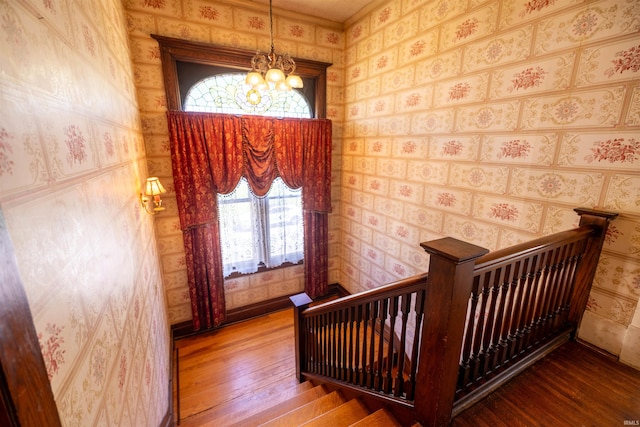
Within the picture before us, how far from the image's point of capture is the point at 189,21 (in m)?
2.81

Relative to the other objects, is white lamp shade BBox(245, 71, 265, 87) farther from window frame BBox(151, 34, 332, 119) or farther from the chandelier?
window frame BBox(151, 34, 332, 119)

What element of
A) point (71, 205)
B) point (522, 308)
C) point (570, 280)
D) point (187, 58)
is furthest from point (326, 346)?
point (187, 58)

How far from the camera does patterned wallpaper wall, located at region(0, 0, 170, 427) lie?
56cm

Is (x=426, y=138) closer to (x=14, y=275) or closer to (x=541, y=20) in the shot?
(x=541, y=20)

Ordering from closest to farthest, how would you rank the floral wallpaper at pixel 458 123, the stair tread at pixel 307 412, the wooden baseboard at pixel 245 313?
the floral wallpaper at pixel 458 123 → the stair tread at pixel 307 412 → the wooden baseboard at pixel 245 313

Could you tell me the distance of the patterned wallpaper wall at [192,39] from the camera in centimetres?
270

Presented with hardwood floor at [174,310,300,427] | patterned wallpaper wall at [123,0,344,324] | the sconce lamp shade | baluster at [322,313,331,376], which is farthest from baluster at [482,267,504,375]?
patterned wallpaper wall at [123,0,344,324]

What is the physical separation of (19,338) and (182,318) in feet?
11.2

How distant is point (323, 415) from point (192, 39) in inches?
146

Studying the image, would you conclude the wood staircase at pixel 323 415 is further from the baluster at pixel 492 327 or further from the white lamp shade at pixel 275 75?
the white lamp shade at pixel 275 75

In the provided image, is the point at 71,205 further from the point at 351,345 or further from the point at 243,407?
the point at 243,407

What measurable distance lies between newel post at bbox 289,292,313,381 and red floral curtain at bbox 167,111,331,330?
55.9 inches

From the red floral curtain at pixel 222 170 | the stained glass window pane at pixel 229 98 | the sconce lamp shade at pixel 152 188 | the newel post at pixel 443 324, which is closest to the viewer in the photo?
the newel post at pixel 443 324

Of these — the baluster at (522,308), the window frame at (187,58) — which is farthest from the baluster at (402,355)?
the window frame at (187,58)
